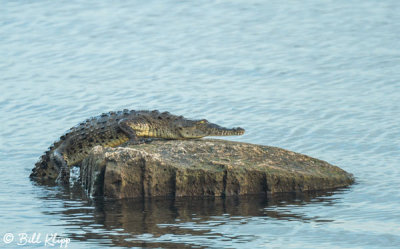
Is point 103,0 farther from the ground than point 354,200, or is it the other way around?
point 103,0

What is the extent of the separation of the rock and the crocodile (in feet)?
2.70

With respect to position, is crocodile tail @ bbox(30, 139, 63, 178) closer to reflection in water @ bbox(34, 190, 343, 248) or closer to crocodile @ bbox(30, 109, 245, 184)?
crocodile @ bbox(30, 109, 245, 184)

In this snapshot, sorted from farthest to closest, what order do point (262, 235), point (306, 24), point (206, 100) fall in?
point (306, 24) < point (206, 100) < point (262, 235)

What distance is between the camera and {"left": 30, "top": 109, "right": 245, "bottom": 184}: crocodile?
1180cm

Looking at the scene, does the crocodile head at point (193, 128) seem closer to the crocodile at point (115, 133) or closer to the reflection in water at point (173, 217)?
the crocodile at point (115, 133)

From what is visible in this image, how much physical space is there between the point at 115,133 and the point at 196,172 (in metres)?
1.99

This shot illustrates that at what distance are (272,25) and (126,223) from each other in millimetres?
17739

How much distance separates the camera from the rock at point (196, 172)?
1020 cm

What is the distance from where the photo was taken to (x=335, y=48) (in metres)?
22.0

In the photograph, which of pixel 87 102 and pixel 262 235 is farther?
pixel 87 102

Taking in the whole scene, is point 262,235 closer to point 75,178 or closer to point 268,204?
point 268,204

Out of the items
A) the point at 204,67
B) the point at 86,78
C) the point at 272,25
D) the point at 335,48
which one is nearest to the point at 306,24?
the point at 272,25

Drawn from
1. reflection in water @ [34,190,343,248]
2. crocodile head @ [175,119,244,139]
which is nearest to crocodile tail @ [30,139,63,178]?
reflection in water @ [34,190,343,248]

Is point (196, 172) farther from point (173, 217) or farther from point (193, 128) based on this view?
point (193, 128)
